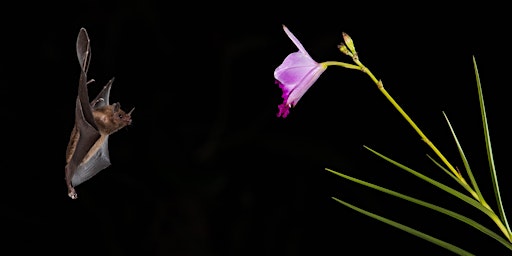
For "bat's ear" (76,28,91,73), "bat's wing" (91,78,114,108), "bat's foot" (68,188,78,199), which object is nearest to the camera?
"bat's ear" (76,28,91,73)

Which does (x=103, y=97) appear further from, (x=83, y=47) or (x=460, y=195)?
(x=460, y=195)

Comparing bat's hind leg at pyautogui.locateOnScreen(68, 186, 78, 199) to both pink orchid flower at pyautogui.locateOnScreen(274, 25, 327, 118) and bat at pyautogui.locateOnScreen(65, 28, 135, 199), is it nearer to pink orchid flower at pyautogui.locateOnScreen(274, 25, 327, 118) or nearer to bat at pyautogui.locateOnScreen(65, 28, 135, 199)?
bat at pyautogui.locateOnScreen(65, 28, 135, 199)

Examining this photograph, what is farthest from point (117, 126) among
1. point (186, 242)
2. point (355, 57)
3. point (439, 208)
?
point (186, 242)

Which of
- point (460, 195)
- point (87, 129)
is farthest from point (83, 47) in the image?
point (460, 195)

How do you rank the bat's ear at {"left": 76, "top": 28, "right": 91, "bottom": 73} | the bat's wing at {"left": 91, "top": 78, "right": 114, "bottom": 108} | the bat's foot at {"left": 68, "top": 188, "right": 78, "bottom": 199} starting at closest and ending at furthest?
the bat's ear at {"left": 76, "top": 28, "right": 91, "bottom": 73} < the bat's foot at {"left": 68, "top": 188, "right": 78, "bottom": 199} < the bat's wing at {"left": 91, "top": 78, "right": 114, "bottom": 108}

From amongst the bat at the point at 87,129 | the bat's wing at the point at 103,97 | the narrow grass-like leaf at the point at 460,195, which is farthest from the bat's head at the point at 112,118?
the narrow grass-like leaf at the point at 460,195

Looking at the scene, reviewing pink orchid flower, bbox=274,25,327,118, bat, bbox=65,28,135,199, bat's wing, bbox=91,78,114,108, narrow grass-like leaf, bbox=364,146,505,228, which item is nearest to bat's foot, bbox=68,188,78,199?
bat, bbox=65,28,135,199
